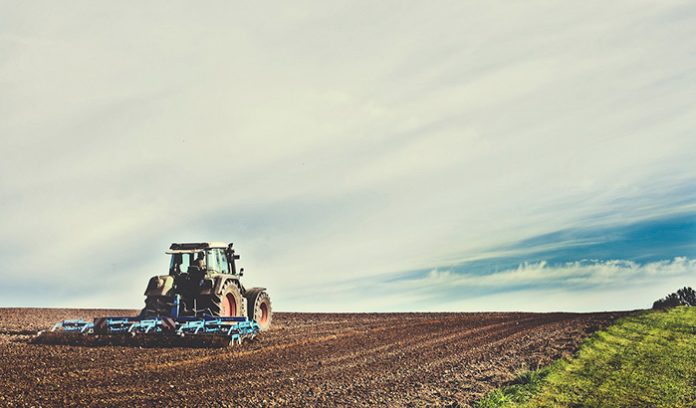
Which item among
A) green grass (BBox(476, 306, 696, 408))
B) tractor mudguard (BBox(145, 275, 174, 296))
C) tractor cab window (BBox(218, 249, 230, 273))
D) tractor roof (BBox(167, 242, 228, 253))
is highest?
tractor roof (BBox(167, 242, 228, 253))

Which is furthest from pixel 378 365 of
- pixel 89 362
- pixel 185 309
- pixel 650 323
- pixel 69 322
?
pixel 650 323

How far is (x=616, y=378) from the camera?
523 inches

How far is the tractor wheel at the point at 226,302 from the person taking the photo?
19484mm

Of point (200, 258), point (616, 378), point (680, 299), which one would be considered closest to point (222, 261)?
point (200, 258)

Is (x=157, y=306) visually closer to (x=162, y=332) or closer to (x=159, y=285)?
(x=159, y=285)

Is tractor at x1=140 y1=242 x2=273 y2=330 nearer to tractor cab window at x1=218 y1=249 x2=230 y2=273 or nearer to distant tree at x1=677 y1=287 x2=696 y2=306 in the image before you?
tractor cab window at x1=218 y1=249 x2=230 y2=273

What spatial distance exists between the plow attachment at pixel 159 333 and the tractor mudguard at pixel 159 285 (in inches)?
38.7

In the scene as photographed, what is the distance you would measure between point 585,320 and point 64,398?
2324cm

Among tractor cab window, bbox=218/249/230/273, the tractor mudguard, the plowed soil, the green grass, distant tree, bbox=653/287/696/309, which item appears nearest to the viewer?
the plowed soil

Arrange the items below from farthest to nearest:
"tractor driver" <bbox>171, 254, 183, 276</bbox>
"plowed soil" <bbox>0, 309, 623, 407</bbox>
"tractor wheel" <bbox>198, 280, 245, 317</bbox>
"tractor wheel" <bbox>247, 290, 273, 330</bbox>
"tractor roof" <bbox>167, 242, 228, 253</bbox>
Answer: "tractor wheel" <bbox>247, 290, 273, 330</bbox> < "tractor driver" <bbox>171, 254, 183, 276</bbox> < "tractor roof" <bbox>167, 242, 228, 253</bbox> < "tractor wheel" <bbox>198, 280, 245, 317</bbox> < "plowed soil" <bbox>0, 309, 623, 407</bbox>

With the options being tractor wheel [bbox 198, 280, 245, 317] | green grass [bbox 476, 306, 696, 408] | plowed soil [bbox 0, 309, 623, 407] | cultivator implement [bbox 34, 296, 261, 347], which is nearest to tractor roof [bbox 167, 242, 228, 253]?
tractor wheel [bbox 198, 280, 245, 317]

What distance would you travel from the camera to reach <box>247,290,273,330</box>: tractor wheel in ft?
70.7

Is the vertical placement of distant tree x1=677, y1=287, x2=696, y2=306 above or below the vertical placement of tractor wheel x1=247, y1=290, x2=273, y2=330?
below

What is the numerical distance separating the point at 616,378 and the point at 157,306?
13.8 m
